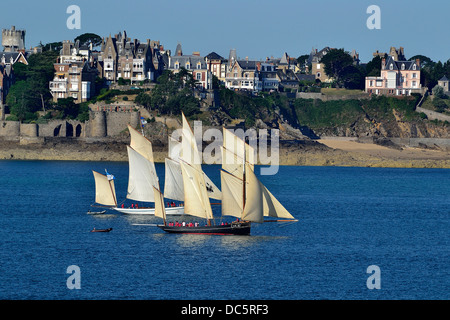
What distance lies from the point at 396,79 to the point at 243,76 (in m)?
27.7

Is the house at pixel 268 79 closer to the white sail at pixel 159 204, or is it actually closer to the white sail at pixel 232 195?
the white sail at pixel 159 204

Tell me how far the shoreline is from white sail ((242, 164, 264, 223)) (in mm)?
71679

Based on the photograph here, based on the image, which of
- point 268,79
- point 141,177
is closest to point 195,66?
point 268,79

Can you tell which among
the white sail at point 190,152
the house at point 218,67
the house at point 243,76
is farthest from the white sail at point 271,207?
the house at point 218,67

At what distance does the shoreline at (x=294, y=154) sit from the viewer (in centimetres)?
13325

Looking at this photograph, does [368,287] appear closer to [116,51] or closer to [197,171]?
[197,171]

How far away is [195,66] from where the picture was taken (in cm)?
15325

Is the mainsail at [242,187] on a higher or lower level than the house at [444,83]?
lower

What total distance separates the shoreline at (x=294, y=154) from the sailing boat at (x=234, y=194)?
6841 centimetres

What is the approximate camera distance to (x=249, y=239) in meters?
60.3

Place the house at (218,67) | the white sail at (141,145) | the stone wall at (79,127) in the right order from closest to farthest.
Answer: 1. the white sail at (141,145)
2. the stone wall at (79,127)
3. the house at (218,67)

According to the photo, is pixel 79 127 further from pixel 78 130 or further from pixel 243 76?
pixel 243 76
